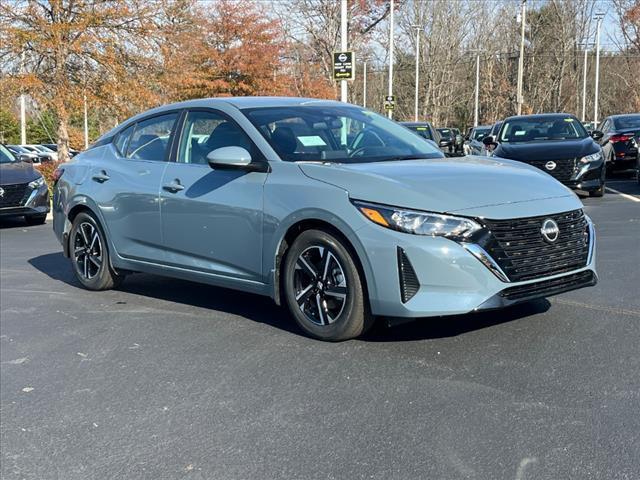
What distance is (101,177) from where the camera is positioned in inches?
261

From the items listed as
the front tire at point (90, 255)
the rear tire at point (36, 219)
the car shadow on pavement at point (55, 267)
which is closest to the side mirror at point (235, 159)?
the front tire at point (90, 255)

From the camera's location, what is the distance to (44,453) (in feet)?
11.4

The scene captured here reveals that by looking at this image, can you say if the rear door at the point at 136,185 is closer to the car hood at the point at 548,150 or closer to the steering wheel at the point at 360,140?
the steering wheel at the point at 360,140

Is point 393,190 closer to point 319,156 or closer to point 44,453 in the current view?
point 319,156

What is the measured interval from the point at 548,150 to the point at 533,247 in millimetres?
9101

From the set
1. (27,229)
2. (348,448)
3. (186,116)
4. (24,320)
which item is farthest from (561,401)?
(27,229)

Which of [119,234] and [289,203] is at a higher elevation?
[289,203]

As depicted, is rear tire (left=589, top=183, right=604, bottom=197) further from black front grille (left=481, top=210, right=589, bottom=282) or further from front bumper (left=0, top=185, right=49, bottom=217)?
front bumper (left=0, top=185, right=49, bottom=217)

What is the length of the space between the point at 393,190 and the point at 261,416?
1542mm

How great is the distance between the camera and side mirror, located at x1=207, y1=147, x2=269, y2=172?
5.15 metres

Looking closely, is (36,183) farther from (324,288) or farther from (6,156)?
(324,288)

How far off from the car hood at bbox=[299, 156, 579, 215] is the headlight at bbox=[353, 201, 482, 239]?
0.14ft

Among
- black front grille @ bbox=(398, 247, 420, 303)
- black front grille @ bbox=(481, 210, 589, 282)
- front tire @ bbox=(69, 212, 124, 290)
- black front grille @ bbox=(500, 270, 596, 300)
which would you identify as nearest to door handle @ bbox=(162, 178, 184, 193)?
front tire @ bbox=(69, 212, 124, 290)

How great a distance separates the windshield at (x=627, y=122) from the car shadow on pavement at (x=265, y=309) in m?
14.0
